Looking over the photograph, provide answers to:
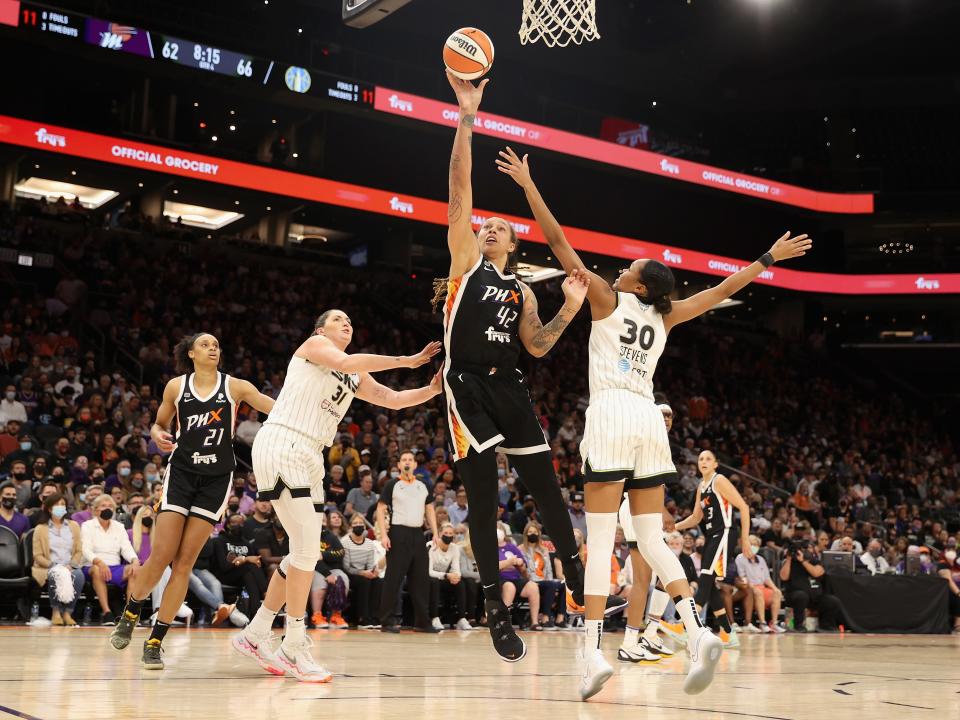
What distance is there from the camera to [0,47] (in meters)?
25.5

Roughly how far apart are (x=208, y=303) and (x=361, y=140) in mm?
9606

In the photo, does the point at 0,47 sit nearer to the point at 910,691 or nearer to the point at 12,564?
the point at 12,564

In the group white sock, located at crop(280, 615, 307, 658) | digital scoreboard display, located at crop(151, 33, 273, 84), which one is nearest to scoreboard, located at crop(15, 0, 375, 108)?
digital scoreboard display, located at crop(151, 33, 273, 84)

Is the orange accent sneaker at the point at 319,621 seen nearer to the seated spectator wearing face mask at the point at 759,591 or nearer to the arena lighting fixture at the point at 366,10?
the seated spectator wearing face mask at the point at 759,591

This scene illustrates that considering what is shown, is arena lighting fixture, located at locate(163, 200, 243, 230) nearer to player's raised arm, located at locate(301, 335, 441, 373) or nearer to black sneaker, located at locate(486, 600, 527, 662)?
player's raised arm, located at locate(301, 335, 441, 373)

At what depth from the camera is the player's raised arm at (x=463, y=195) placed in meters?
5.13

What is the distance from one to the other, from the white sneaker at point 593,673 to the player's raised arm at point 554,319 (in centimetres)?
147

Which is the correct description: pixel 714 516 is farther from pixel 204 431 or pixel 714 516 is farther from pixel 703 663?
pixel 703 663

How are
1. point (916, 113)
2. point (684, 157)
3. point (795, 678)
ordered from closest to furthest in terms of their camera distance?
point (795, 678) < point (684, 157) < point (916, 113)

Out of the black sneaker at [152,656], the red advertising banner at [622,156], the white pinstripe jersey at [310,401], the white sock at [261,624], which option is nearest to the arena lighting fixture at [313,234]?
the red advertising banner at [622,156]

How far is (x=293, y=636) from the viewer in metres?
5.83

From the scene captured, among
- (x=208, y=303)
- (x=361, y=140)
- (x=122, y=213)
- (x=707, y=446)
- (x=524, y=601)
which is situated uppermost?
(x=361, y=140)

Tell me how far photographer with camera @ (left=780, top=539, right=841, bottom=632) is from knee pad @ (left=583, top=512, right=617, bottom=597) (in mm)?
10936

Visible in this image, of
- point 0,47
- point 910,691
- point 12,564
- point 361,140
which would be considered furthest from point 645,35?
point 910,691
